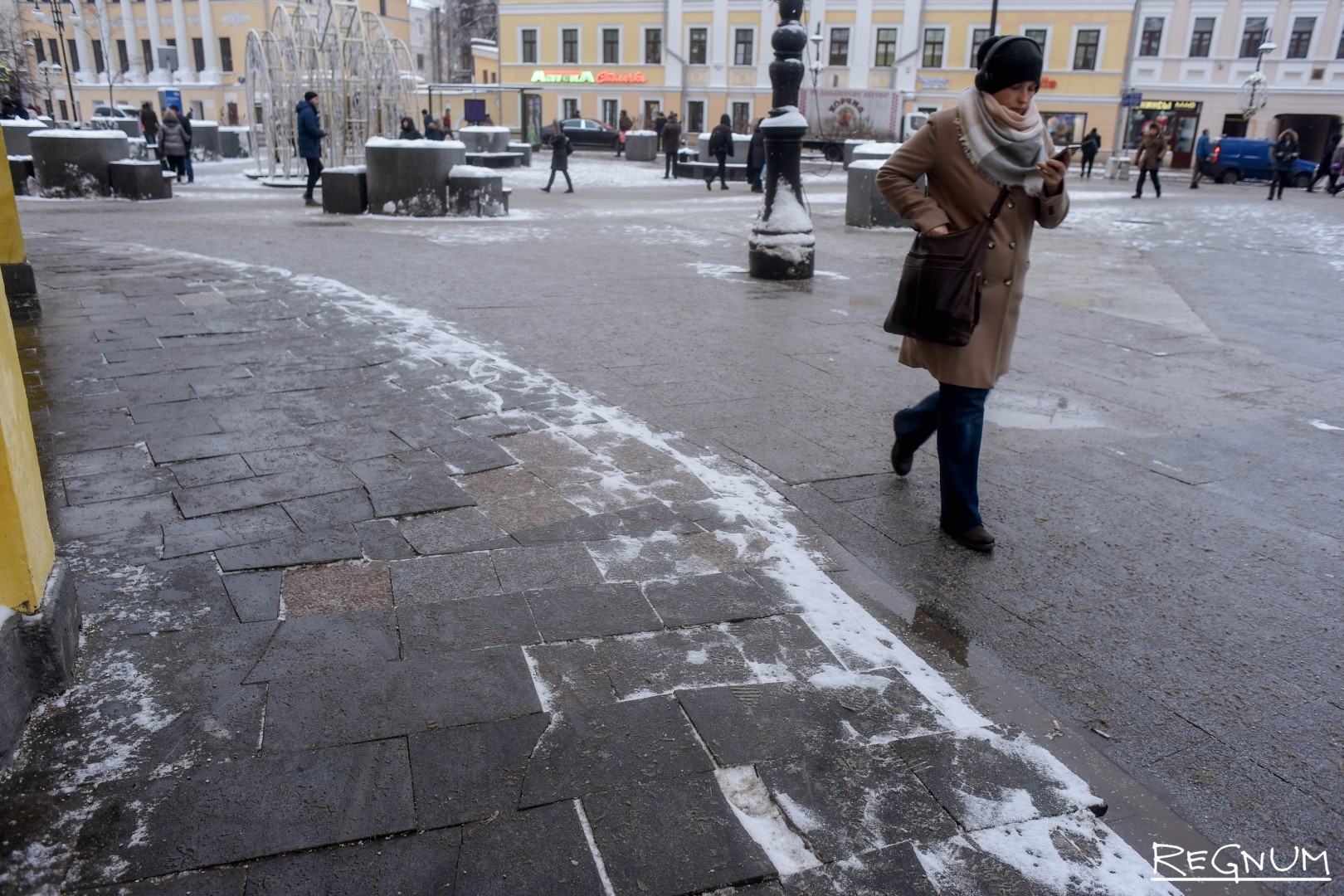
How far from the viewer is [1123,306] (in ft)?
27.7

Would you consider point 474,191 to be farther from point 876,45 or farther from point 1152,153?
point 876,45

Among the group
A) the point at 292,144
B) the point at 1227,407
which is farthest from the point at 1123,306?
the point at 292,144

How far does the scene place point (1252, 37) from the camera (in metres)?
42.5

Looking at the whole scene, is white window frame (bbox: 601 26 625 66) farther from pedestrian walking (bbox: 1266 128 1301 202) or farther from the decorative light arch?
pedestrian walking (bbox: 1266 128 1301 202)

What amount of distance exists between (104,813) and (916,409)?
10.3 ft

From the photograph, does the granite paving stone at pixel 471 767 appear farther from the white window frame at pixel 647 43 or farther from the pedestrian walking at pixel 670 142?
the white window frame at pixel 647 43

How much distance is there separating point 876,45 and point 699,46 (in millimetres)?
9514

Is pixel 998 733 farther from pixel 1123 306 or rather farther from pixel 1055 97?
pixel 1055 97

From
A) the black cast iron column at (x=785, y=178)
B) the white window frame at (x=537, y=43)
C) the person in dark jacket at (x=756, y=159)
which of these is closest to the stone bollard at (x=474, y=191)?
the black cast iron column at (x=785, y=178)

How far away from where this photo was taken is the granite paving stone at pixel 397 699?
234 centimetres

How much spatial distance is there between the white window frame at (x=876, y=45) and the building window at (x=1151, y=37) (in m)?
11.4

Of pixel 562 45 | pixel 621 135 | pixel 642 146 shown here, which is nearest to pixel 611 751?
pixel 642 146

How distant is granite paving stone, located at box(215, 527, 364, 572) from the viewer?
317cm

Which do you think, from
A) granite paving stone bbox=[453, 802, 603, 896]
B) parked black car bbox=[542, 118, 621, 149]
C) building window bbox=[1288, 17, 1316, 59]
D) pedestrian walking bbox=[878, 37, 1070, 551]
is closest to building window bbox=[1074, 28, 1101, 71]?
building window bbox=[1288, 17, 1316, 59]
